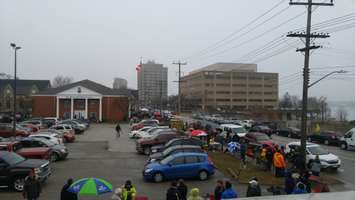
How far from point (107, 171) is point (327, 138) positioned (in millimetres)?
25189

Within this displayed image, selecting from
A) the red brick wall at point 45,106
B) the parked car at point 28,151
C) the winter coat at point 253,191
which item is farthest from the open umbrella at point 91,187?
the red brick wall at point 45,106

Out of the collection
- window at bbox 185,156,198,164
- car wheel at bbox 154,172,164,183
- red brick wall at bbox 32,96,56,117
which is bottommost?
car wheel at bbox 154,172,164,183

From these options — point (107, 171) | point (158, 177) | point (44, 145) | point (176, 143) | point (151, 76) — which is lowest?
point (107, 171)

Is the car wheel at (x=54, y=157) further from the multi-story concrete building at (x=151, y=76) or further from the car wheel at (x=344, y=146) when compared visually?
the multi-story concrete building at (x=151, y=76)

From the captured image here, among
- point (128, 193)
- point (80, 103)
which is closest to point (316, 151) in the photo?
point (128, 193)

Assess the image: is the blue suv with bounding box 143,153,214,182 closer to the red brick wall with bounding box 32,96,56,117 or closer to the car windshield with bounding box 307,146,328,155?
the car windshield with bounding box 307,146,328,155

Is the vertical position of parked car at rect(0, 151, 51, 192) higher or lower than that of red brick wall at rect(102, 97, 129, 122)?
lower

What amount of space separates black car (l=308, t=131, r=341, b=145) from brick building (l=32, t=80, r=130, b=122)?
1714 inches

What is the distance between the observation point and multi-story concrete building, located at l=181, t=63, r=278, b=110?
152 m

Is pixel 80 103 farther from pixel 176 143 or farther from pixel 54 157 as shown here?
pixel 176 143

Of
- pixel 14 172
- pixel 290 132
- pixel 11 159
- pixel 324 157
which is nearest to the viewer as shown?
pixel 14 172

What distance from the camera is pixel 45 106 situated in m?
79.8

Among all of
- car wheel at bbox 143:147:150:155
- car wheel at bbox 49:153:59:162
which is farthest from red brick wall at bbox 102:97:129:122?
car wheel at bbox 49:153:59:162

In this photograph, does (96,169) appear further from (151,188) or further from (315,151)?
(315,151)
